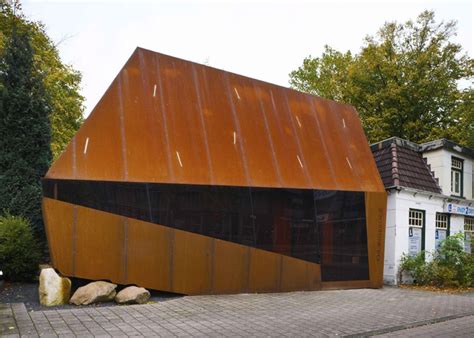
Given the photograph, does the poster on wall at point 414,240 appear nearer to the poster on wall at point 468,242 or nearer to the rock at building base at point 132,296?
the poster on wall at point 468,242

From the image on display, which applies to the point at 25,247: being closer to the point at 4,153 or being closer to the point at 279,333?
the point at 4,153

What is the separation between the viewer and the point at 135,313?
319 inches

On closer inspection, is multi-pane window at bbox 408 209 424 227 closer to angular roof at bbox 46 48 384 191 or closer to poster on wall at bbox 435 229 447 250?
poster on wall at bbox 435 229 447 250

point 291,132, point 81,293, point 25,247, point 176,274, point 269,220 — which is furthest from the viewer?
point 291,132

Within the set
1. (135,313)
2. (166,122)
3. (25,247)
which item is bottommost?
(135,313)

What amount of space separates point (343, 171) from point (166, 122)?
232 inches

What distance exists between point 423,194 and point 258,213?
8.17 meters

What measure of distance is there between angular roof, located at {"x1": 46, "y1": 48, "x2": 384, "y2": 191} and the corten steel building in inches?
1.3

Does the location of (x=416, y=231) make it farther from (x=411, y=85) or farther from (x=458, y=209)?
(x=411, y=85)

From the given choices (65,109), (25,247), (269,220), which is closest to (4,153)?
(25,247)

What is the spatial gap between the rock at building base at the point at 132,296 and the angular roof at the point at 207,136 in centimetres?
249

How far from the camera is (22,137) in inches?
477

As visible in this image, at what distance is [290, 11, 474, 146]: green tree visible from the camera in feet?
83.9

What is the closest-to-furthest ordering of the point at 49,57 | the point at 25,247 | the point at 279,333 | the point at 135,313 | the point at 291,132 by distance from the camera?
the point at 279,333 → the point at 135,313 → the point at 25,247 → the point at 291,132 → the point at 49,57
